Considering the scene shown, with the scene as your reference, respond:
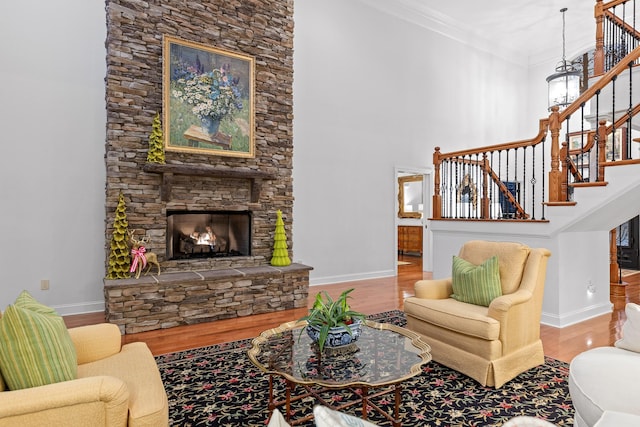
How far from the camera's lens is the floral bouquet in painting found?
186 inches

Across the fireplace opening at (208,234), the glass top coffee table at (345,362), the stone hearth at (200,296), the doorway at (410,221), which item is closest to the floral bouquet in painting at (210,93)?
the fireplace opening at (208,234)

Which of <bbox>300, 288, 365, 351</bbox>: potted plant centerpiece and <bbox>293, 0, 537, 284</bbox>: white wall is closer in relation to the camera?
<bbox>300, 288, 365, 351</bbox>: potted plant centerpiece

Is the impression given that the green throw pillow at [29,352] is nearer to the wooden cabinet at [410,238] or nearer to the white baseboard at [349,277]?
the white baseboard at [349,277]

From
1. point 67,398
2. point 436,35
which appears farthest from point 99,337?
point 436,35

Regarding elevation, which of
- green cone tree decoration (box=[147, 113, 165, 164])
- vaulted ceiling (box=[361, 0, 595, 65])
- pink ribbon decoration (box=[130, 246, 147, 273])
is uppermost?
vaulted ceiling (box=[361, 0, 595, 65])

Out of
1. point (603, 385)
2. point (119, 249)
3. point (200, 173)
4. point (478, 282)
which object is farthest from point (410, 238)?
point (603, 385)

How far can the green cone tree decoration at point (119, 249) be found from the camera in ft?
13.8

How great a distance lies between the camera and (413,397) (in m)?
2.54

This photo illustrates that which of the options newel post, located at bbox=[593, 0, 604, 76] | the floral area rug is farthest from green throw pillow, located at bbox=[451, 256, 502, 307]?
newel post, located at bbox=[593, 0, 604, 76]

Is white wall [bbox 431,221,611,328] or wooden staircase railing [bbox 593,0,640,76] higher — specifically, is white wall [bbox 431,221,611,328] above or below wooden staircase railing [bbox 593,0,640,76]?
below

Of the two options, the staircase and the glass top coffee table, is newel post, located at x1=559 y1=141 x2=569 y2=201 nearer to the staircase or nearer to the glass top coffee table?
the staircase

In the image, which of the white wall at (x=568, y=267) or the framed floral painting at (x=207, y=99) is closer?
the white wall at (x=568, y=267)

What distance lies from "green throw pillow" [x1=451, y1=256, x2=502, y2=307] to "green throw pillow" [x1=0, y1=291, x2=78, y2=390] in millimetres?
2766

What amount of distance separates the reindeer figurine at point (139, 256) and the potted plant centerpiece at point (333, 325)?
2.76 m
